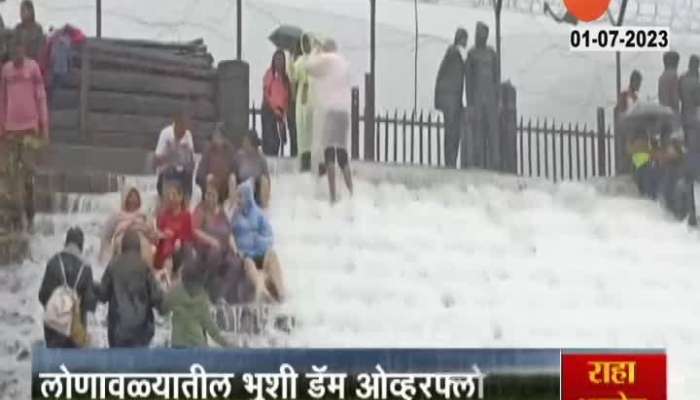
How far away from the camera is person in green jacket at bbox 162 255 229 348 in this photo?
121 inches

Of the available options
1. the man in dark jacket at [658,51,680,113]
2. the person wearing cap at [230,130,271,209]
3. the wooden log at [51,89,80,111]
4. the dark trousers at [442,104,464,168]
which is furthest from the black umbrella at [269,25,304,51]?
the man in dark jacket at [658,51,680,113]

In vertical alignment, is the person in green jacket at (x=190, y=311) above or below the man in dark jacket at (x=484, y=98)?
below

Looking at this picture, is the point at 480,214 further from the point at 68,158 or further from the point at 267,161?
the point at 68,158

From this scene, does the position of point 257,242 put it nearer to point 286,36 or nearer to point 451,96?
point 286,36

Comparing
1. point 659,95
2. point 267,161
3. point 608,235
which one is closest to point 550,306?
point 608,235

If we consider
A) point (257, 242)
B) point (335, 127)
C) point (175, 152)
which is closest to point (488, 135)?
point (335, 127)

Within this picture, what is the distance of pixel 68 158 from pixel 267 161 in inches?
24.6

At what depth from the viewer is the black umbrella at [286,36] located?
315 centimetres

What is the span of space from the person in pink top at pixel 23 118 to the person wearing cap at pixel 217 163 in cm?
50

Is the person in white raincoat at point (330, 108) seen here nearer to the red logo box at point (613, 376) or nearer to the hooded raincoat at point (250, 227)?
the hooded raincoat at point (250, 227)

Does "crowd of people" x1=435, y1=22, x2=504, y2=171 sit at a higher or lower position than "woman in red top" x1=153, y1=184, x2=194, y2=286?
higher

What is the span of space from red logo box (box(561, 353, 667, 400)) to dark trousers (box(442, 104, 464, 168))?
732 millimetres

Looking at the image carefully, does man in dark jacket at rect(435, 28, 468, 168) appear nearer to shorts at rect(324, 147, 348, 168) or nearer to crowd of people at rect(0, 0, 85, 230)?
shorts at rect(324, 147, 348, 168)

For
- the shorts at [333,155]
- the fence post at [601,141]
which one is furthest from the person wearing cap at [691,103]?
the shorts at [333,155]
